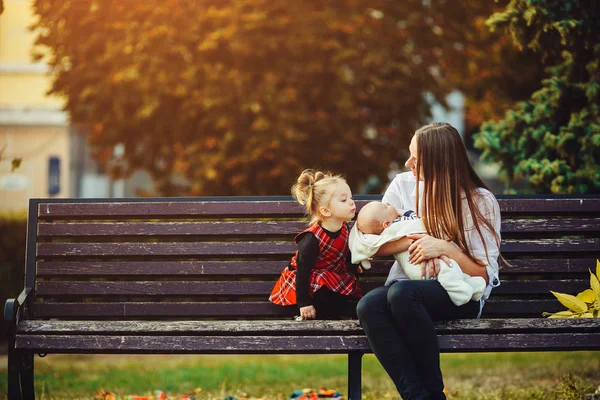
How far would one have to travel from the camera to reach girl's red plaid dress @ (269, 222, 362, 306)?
4469mm

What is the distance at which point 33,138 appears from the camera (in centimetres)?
2938

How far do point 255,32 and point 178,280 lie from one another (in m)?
8.67

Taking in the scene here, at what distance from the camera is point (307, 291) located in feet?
14.5

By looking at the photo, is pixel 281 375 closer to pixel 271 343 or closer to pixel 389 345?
pixel 271 343

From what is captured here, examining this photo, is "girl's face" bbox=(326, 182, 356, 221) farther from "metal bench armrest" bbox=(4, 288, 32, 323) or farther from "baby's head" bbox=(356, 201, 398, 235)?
"metal bench armrest" bbox=(4, 288, 32, 323)

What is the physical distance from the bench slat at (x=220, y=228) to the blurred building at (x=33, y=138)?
78.5 feet

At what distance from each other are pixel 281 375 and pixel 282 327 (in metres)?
2.71

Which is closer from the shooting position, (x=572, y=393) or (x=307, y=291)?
(x=307, y=291)

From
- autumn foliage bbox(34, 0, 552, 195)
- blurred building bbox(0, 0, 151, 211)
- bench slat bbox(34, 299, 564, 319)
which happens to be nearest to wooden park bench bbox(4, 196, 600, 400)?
bench slat bbox(34, 299, 564, 319)

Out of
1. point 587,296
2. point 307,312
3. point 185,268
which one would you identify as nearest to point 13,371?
point 185,268

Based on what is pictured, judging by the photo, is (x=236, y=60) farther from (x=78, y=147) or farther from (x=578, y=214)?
(x=78, y=147)

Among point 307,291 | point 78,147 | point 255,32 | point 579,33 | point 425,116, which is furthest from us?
point 78,147

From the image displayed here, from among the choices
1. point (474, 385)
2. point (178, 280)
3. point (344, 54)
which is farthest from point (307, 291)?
point (344, 54)

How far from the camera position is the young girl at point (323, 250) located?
443cm
